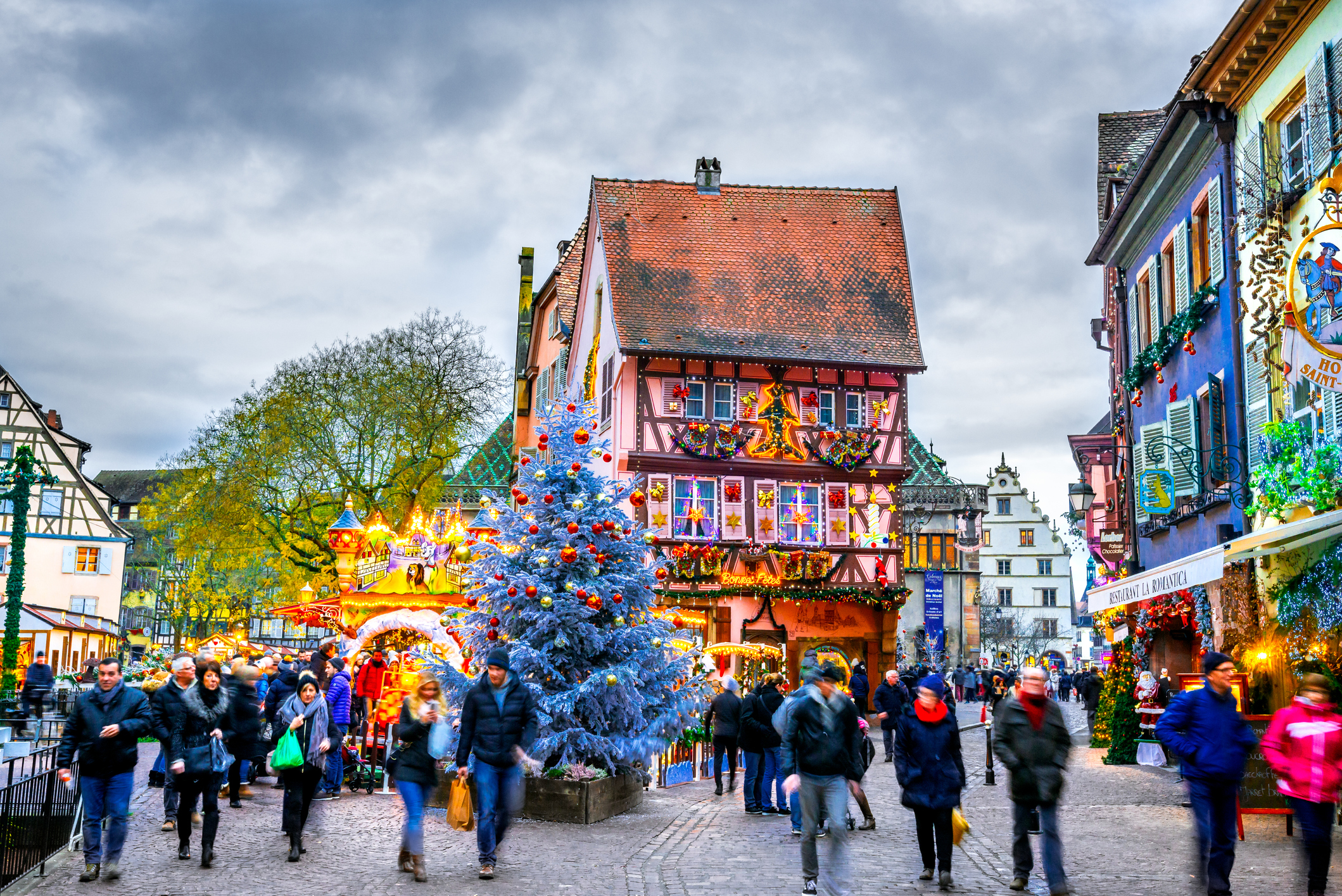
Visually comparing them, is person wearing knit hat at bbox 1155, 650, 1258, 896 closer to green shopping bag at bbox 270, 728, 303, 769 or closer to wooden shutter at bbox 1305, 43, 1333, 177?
green shopping bag at bbox 270, 728, 303, 769

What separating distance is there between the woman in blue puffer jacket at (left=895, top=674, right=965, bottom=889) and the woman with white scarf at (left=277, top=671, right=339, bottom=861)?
187 inches

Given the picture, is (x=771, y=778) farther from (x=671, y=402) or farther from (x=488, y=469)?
(x=488, y=469)

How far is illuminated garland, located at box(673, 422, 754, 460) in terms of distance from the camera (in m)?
37.1

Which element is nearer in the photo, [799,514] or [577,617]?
[577,617]

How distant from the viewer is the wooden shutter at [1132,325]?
82.9ft

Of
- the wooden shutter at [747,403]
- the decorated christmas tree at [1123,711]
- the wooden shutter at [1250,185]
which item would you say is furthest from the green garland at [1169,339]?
the wooden shutter at [747,403]

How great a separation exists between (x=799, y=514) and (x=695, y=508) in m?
2.83

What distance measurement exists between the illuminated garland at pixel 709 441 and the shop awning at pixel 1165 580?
1629 centimetres

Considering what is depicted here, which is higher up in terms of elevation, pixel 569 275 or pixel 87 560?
pixel 569 275

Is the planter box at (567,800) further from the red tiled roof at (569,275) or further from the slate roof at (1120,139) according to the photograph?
the red tiled roof at (569,275)

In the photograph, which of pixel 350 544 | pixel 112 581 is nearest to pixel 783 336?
pixel 350 544

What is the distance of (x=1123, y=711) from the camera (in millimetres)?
22078

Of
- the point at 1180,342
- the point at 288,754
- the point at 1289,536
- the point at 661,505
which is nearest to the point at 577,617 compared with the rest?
the point at 288,754

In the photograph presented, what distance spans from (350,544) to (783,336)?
17.4 metres
